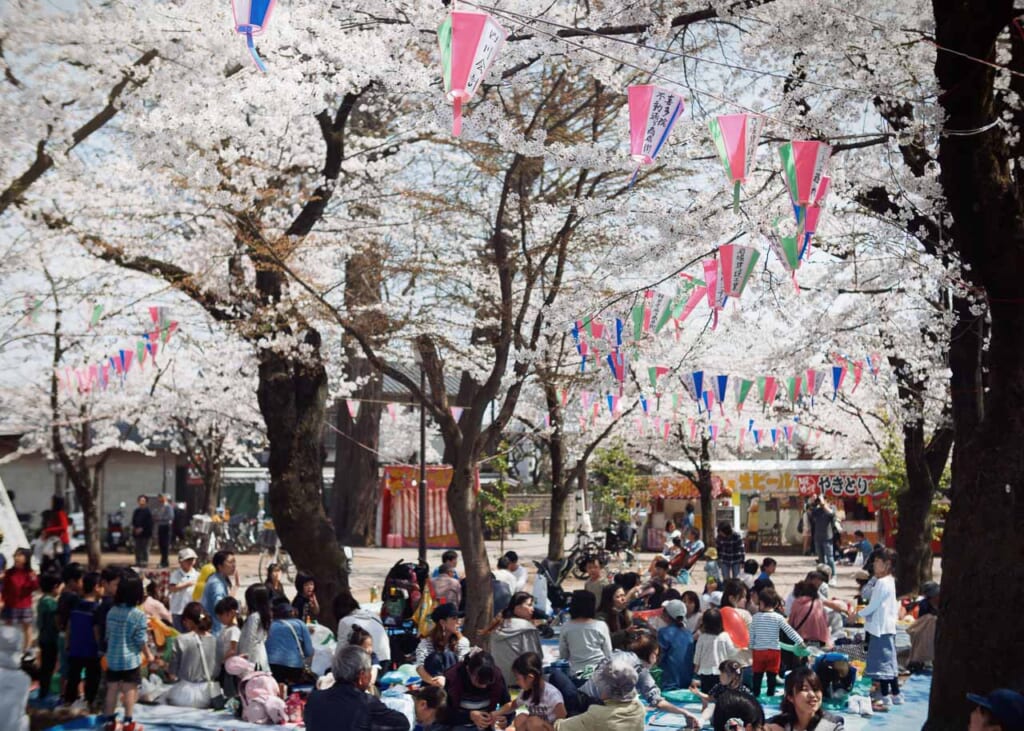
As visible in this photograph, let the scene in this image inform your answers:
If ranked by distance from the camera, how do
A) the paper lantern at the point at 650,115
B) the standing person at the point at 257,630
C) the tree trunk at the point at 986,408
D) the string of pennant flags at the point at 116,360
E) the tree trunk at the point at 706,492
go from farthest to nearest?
the tree trunk at the point at 706,492
the string of pennant flags at the point at 116,360
the standing person at the point at 257,630
the paper lantern at the point at 650,115
the tree trunk at the point at 986,408

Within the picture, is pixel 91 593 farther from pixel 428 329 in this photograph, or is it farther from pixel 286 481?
pixel 428 329

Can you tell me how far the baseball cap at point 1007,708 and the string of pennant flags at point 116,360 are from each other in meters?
14.1

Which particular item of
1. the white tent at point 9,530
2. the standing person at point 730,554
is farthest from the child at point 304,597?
the standing person at point 730,554

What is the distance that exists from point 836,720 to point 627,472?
24122 mm

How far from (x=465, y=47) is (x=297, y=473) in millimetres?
6946

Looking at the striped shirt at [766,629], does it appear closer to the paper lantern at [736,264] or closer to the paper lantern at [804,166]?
the paper lantern at [736,264]

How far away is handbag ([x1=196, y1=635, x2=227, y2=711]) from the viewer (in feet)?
32.8

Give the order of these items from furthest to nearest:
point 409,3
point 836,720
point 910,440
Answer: point 910,440
point 409,3
point 836,720

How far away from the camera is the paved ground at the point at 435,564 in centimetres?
2062

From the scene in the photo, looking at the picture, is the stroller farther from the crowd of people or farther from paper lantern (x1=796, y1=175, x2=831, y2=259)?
paper lantern (x1=796, y1=175, x2=831, y2=259)

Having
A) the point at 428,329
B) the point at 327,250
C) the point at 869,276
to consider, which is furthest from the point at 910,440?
the point at 327,250

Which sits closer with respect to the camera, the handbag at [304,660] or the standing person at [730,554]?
the handbag at [304,660]

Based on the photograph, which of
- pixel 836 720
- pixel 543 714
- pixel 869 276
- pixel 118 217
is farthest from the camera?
pixel 869 276

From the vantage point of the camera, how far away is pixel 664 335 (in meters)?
19.2
